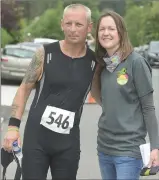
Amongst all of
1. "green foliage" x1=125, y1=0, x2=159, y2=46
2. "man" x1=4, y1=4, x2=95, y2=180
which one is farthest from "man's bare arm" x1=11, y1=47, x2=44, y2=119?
"green foliage" x1=125, y1=0, x2=159, y2=46

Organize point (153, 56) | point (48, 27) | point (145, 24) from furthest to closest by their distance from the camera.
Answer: point (145, 24), point (48, 27), point (153, 56)

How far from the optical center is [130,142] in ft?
10.7

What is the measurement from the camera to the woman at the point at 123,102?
320 cm

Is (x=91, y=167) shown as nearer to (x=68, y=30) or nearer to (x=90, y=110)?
(x=68, y=30)

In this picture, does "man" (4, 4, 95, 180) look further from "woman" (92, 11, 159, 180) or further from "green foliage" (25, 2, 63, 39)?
"green foliage" (25, 2, 63, 39)

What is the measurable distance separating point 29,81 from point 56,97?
23 centimetres

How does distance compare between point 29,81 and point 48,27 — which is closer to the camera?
point 29,81

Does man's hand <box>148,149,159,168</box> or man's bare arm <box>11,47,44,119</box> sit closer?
man's hand <box>148,149,159,168</box>

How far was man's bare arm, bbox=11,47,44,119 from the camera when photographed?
334cm

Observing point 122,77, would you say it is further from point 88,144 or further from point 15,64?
point 15,64

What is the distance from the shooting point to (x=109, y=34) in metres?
3.23

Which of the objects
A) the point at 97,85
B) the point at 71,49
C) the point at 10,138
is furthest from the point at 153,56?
the point at 10,138

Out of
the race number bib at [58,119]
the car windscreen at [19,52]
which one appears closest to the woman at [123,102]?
the race number bib at [58,119]

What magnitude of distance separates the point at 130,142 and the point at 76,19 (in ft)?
2.95
